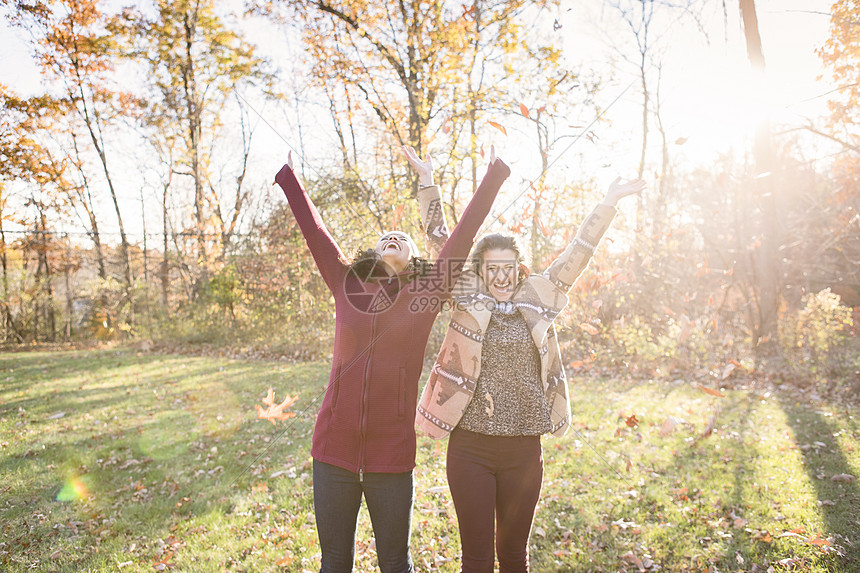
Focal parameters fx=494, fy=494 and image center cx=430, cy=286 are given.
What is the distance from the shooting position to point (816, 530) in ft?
11.9

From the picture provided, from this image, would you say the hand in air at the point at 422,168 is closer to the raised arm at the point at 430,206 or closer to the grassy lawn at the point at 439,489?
the raised arm at the point at 430,206

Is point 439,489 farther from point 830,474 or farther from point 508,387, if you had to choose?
point 830,474

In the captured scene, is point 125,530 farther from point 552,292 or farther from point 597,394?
point 597,394

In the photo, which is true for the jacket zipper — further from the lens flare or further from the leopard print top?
the lens flare

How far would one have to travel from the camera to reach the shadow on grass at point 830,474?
354 centimetres

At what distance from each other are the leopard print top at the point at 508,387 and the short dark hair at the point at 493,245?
259 millimetres

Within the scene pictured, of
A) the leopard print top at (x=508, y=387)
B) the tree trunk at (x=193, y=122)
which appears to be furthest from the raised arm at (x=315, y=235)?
the tree trunk at (x=193, y=122)

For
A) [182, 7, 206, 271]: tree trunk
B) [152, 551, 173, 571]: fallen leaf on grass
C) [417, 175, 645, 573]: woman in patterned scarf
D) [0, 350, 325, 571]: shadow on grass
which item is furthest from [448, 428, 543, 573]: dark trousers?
[182, 7, 206, 271]: tree trunk

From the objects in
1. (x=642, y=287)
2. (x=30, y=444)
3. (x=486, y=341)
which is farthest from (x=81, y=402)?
(x=642, y=287)

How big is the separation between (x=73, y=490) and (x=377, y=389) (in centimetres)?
415

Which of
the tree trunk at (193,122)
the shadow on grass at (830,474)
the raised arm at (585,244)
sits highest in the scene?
the tree trunk at (193,122)

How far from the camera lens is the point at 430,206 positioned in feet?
8.88

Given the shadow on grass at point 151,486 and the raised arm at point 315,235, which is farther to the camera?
the shadow on grass at point 151,486

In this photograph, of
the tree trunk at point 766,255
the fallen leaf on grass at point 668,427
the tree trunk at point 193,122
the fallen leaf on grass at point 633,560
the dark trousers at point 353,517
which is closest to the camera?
the dark trousers at point 353,517
